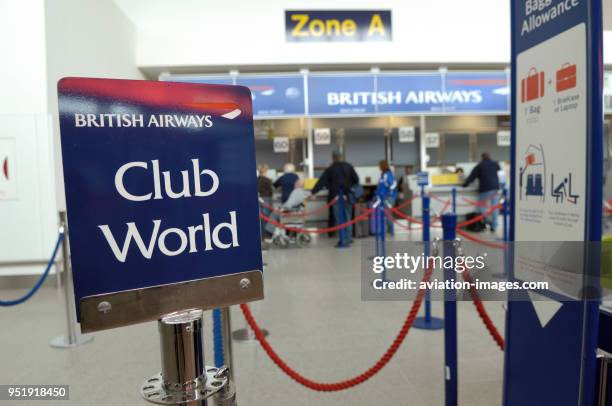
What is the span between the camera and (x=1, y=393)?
8.00ft

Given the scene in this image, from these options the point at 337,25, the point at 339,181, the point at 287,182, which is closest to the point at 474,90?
the point at 337,25

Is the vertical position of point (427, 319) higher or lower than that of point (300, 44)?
lower

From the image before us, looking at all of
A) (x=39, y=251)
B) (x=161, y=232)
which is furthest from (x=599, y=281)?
(x=39, y=251)

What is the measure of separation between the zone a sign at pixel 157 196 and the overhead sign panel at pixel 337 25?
785 cm

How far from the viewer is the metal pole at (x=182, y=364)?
2.68 ft

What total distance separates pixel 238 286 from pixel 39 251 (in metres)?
4.72

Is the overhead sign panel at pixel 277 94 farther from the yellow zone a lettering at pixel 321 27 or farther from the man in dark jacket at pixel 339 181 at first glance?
the man in dark jacket at pixel 339 181

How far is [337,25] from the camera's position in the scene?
8.33m

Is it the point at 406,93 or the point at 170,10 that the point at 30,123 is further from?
the point at 406,93

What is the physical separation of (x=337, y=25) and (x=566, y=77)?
7575 millimetres

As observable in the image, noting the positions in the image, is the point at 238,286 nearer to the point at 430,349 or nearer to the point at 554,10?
the point at 554,10

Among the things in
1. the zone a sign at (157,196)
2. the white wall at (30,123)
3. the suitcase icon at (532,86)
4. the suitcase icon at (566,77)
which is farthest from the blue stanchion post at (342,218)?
the zone a sign at (157,196)

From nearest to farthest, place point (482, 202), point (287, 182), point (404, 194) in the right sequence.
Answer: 1. point (287, 182)
2. point (482, 202)
3. point (404, 194)

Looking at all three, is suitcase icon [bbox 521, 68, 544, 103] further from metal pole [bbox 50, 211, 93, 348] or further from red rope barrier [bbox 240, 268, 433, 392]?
metal pole [bbox 50, 211, 93, 348]
